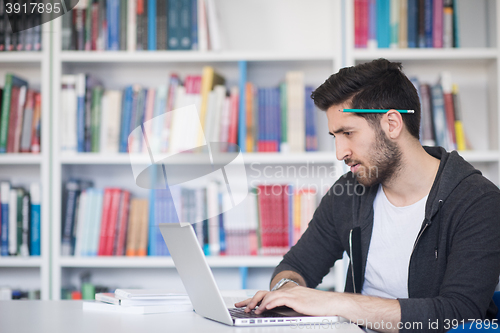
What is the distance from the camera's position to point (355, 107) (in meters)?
1.40

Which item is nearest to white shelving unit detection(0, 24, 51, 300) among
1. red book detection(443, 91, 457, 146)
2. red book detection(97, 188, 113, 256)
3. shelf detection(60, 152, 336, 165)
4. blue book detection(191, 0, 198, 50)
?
shelf detection(60, 152, 336, 165)

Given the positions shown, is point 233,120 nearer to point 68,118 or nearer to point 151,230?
point 151,230

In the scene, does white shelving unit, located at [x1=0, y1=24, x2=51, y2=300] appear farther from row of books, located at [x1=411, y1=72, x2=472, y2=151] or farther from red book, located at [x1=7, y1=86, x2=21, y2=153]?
row of books, located at [x1=411, y1=72, x2=472, y2=151]

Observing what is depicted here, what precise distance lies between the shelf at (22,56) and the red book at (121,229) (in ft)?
2.44

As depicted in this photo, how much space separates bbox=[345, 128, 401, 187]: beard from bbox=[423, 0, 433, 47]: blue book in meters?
1.01

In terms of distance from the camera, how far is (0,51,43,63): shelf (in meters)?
2.24

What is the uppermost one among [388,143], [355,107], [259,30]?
[259,30]

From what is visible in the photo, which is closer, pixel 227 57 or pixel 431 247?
pixel 431 247

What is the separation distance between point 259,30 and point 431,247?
1.56 meters

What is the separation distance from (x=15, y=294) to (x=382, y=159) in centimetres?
186

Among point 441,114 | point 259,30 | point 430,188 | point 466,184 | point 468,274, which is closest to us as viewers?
point 468,274

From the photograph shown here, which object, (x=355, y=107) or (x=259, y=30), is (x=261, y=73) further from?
(x=355, y=107)

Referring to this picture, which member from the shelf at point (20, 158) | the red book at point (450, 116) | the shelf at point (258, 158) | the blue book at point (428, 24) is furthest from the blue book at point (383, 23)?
the shelf at point (20, 158)

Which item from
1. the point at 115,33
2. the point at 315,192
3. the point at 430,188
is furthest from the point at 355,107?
the point at 115,33
